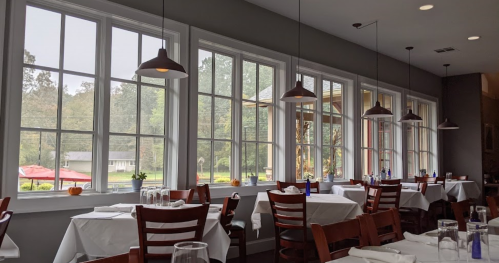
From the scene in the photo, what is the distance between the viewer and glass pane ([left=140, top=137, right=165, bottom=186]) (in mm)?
4711

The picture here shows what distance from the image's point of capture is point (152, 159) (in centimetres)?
479

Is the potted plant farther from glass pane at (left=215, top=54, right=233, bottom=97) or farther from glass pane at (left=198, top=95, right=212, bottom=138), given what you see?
glass pane at (left=215, top=54, right=233, bottom=97)

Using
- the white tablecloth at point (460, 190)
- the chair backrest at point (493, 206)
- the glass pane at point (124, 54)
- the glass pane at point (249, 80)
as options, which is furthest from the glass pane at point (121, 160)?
the white tablecloth at point (460, 190)

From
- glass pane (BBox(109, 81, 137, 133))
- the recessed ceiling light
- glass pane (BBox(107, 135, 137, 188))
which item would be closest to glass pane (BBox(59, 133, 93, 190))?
glass pane (BBox(107, 135, 137, 188))

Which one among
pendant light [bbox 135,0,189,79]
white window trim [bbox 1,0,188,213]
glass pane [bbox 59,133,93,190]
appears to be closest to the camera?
pendant light [bbox 135,0,189,79]

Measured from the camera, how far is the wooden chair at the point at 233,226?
3.40m

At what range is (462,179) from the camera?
9.31m

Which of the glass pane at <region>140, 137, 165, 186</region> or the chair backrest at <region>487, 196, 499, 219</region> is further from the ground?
the glass pane at <region>140, 137, 165, 186</region>

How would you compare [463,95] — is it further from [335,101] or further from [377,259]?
[377,259]

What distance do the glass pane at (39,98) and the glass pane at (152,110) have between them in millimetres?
974

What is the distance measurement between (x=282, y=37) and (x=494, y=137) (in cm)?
890

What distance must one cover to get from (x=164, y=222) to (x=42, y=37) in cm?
244

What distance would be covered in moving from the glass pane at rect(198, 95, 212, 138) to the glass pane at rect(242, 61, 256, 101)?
0.71 meters

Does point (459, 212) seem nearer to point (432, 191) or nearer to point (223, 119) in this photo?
point (223, 119)
